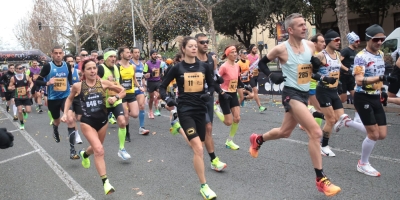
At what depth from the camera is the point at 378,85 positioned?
5000 millimetres

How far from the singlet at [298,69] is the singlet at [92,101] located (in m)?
2.47

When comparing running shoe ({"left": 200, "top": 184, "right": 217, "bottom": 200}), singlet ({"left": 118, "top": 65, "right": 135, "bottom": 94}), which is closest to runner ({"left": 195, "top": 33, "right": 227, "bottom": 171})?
running shoe ({"left": 200, "top": 184, "right": 217, "bottom": 200})

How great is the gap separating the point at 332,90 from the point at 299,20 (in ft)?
6.46

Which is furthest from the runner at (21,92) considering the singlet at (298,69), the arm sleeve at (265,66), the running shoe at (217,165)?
the singlet at (298,69)

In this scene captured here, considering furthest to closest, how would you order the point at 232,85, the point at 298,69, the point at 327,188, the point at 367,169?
the point at 232,85, the point at 367,169, the point at 298,69, the point at 327,188

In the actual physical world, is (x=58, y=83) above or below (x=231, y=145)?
above

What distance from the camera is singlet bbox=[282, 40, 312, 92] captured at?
4523 millimetres

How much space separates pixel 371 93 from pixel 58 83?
5.64m

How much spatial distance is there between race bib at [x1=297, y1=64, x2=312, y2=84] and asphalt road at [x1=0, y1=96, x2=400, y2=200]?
130 cm

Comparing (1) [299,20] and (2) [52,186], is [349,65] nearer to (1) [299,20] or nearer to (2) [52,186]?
(1) [299,20]

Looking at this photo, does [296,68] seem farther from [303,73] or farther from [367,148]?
[367,148]

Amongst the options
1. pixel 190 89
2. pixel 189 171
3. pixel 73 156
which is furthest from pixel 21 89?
pixel 190 89

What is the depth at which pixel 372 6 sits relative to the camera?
88.8ft

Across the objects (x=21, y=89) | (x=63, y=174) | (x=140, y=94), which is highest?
(x=21, y=89)
